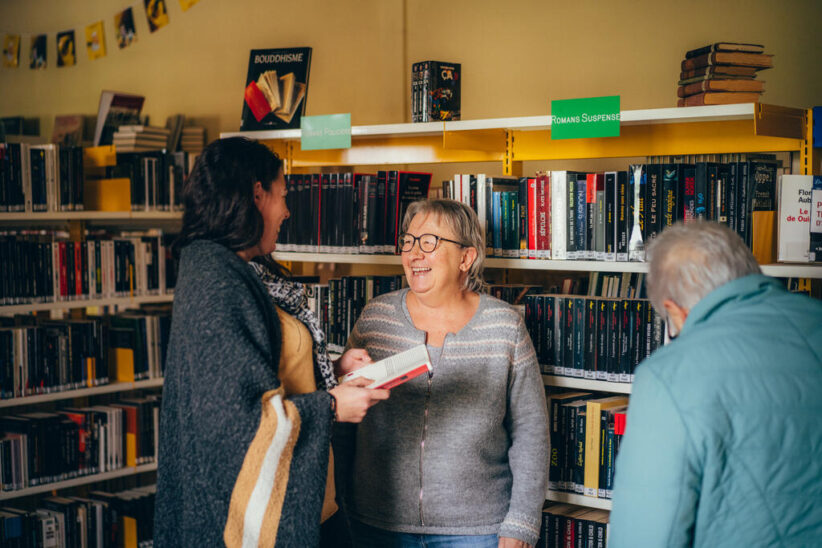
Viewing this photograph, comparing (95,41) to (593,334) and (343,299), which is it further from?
(593,334)

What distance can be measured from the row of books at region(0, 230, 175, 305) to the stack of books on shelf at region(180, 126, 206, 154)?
55.0 inches

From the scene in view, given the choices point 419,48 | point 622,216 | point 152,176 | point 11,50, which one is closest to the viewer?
point 622,216

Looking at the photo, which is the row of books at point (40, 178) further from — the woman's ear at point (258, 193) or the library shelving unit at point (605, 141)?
the woman's ear at point (258, 193)

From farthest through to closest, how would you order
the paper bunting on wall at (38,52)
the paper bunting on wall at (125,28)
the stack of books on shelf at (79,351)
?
the paper bunting on wall at (38,52) → the paper bunting on wall at (125,28) → the stack of books on shelf at (79,351)

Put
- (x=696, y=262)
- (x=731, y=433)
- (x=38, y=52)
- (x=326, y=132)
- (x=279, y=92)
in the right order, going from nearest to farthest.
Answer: (x=731, y=433) < (x=696, y=262) < (x=326, y=132) < (x=279, y=92) < (x=38, y=52)

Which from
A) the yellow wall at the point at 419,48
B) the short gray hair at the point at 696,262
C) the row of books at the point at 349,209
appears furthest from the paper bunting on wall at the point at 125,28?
the short gray hair at the point at 696,262

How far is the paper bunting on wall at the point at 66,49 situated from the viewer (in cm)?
638

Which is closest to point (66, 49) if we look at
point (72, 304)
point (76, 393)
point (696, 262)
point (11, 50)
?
point (11, 50)

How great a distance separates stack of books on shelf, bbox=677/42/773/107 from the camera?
223 cm

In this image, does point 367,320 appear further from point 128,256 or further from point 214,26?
point 214,26

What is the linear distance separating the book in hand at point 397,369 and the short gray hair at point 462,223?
1.73ft

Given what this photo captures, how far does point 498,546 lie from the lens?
2.03 meters

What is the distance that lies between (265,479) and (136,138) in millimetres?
3896

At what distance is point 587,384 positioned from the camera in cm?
237
